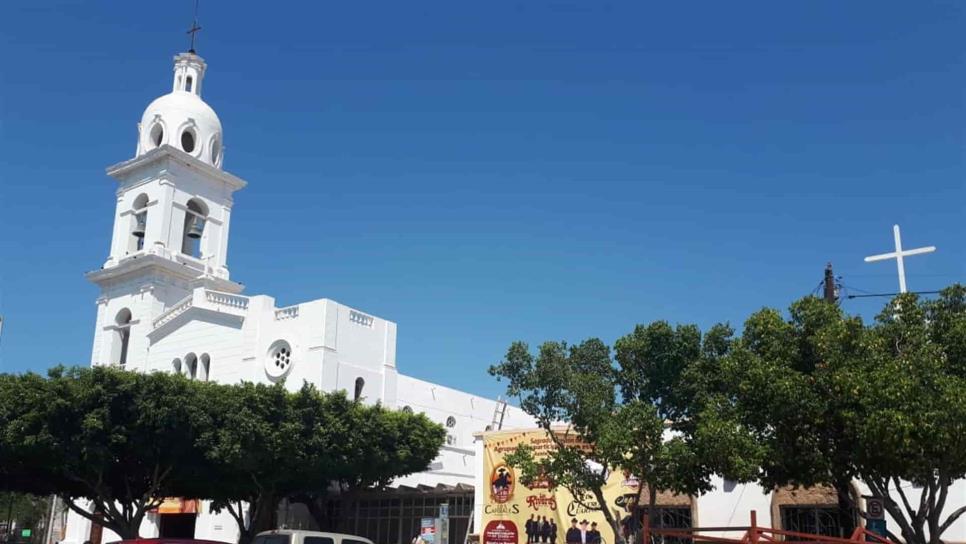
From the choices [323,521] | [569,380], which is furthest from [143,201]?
[569,380]

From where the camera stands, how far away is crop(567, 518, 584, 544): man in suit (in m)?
28.9

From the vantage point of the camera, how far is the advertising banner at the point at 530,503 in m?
28.4

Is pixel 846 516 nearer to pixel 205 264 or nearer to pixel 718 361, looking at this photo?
pixel 718 361

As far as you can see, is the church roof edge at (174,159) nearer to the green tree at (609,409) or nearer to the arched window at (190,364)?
the arched window at (190,364)

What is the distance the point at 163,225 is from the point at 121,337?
6.64 m

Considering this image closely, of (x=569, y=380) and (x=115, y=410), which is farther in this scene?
(x=115, y=410)

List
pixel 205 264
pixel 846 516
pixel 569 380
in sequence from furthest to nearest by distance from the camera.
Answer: pixel 205 264 → pixel 569 380 → pixel 846 516

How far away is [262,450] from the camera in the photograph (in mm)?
29344

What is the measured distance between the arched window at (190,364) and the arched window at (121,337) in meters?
5.45

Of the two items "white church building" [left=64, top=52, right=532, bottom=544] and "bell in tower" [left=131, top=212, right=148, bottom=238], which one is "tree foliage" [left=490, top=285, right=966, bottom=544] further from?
"bell in tower" [left=131, top=212, right=148, bottom=238]

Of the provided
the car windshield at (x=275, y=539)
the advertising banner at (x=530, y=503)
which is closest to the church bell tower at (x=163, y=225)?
the advertising banner at (x=530, y=503)

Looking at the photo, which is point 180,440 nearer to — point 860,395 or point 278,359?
point 278,359

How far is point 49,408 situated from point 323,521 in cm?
1280

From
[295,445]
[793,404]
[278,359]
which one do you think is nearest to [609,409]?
[793,404]
